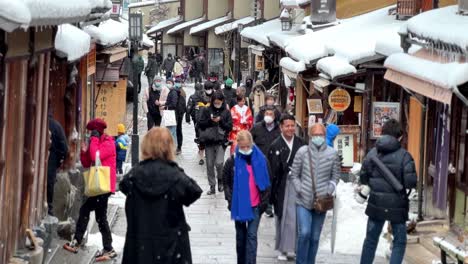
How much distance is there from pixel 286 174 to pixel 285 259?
1.21 meters

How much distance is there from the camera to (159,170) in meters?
8.76

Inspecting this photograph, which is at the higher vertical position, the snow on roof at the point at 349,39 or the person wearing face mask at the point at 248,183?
the snow on roof at the point at 349,39

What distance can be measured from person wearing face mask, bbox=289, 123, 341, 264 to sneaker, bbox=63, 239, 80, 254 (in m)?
3.01

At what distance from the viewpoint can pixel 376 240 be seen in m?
11.7

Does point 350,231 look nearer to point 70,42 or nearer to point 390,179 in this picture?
point 390,179

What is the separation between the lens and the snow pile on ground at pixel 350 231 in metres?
13.8

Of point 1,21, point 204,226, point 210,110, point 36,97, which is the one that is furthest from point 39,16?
point 210,110

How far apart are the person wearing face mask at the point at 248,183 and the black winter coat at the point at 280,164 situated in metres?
1.21

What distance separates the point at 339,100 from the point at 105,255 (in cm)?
773

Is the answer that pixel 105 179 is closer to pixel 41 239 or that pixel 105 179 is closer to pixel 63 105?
pixel 41 239

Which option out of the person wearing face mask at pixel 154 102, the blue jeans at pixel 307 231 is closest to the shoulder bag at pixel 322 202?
the blue jeans at pixel 307 231

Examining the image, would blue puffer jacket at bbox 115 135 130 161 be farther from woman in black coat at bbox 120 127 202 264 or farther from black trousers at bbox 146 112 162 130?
woman in black coat at bbox 120 127 202 264

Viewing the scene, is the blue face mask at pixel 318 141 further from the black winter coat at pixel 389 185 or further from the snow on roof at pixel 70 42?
the snow on roof at pixel 70 42

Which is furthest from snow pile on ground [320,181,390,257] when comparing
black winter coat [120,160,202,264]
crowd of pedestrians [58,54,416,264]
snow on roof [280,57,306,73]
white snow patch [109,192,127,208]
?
snow on roof [280,57,306,73]
